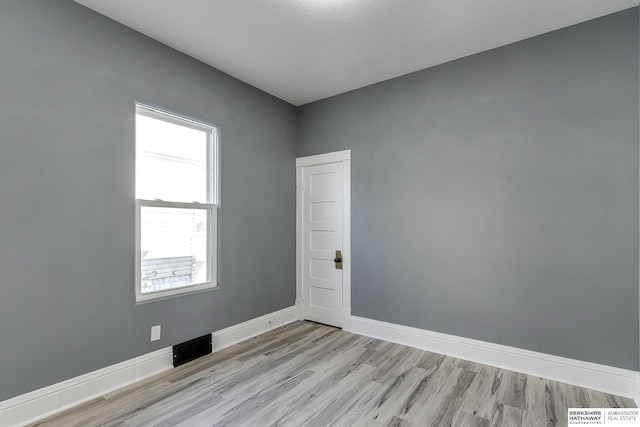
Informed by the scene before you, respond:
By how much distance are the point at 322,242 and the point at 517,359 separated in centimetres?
237

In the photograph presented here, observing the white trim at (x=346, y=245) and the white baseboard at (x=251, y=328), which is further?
the white trim at (x=346, y=245)

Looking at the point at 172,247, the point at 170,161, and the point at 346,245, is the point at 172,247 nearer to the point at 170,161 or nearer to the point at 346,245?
the point at 170,161

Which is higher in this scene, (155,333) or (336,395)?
(155,333)

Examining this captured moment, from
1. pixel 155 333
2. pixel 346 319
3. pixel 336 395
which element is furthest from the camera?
pixel 346 319

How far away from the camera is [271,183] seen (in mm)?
3865

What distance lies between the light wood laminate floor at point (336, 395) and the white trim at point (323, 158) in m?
2.28

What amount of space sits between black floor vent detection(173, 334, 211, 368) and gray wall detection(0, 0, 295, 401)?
0.25 ft

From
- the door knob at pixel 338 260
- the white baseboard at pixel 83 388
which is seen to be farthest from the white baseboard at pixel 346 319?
the white baseboard at pixel 83 388

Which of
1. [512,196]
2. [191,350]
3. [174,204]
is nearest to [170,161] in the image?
[174,204]

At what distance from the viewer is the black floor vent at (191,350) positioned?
2.78m

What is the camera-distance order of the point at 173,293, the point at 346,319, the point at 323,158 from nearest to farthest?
the point at 173,293 → the point at 346,319 → the point at 323,158

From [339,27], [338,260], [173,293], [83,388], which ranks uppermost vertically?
[339,27]

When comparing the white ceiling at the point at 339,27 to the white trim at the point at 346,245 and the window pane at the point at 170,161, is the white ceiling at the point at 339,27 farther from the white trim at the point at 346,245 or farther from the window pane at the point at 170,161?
the white trim at the point at 346,245

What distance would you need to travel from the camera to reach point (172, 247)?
290 cm
